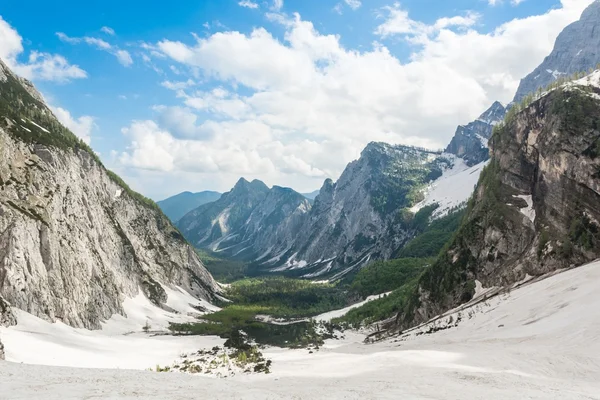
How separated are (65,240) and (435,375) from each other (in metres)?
88.0

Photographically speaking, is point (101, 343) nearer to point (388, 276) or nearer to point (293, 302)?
point (293, 302)

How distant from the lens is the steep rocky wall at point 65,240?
7069cm

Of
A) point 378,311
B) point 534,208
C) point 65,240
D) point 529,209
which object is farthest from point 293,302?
point 534,208

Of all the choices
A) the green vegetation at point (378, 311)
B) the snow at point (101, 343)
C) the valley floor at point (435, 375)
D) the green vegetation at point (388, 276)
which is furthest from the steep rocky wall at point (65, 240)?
the green vegetation at point (388, 276)

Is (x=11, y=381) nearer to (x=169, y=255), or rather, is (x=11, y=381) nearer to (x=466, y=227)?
(x=466, y=227)

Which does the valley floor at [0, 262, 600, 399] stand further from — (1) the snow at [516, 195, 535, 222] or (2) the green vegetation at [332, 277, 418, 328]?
(2) the green vegetation at [332, 277, 418, 328]

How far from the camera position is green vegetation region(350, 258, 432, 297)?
530 ft

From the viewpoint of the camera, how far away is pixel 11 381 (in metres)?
20.4

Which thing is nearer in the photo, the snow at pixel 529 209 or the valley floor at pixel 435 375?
the valley floor at pixel 435 375

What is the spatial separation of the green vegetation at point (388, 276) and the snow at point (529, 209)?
86.3 m

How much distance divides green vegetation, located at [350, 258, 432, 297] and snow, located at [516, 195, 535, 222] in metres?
86.3

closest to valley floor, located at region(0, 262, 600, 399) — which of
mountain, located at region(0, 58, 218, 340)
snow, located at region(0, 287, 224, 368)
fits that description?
snow, located at region(0, 287, 224, 368)

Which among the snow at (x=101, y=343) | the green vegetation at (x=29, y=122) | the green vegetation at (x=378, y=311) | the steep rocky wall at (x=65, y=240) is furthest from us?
the green vegetation at (x=378, y=311)

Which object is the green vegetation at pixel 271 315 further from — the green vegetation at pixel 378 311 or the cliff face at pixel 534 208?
the cliff face at pixel 534 208
